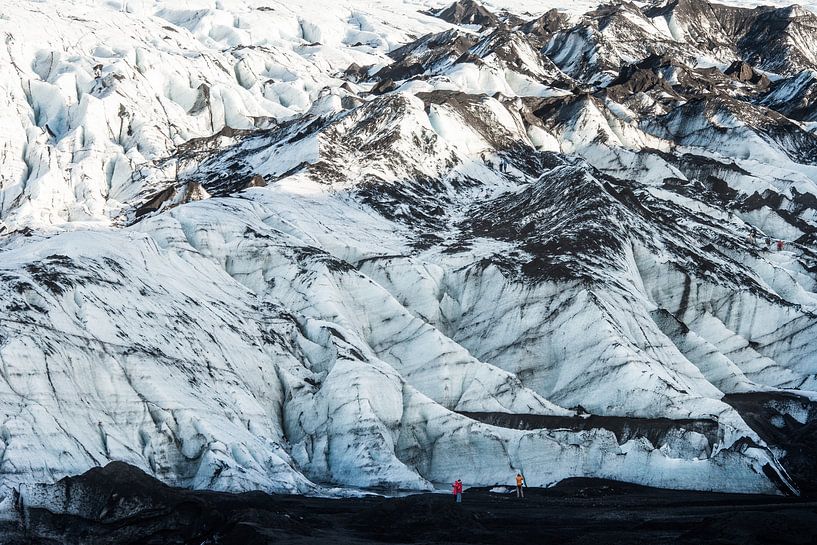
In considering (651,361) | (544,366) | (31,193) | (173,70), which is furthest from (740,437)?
(173,70)

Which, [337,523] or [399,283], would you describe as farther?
[399,283]

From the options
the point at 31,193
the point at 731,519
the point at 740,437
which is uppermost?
the point at 731,519

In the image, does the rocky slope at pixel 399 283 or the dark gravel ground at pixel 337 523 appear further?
the rocky slope at pixel 399 283

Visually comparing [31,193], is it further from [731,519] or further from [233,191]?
[731,519]

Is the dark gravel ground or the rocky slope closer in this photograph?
the dark gravel ground

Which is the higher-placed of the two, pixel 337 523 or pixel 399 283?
pixel 337 523
